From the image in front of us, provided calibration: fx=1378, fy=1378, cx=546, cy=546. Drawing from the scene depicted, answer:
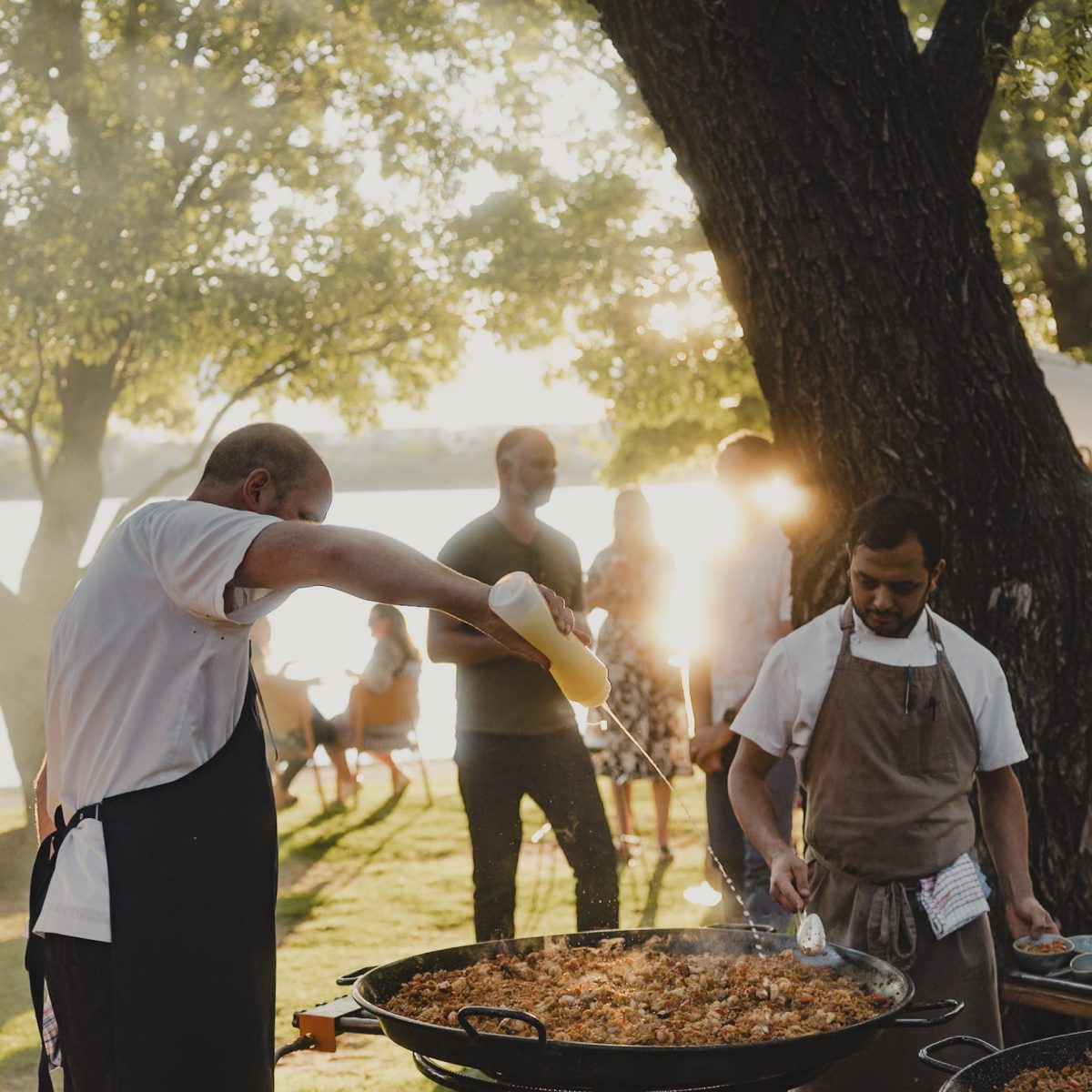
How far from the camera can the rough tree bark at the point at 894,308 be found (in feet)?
14.1

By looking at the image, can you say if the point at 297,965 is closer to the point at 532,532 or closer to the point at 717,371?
the point at 532,532

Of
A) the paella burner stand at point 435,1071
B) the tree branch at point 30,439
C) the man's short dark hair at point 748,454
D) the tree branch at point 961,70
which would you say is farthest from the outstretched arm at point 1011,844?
the tree branch at point 30,439

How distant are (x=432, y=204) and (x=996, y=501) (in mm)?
10562

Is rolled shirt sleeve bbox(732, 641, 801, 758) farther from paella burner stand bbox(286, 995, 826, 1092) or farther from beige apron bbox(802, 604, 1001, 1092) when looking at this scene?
paella burner stand bbox(286, 995, 826, 1092)

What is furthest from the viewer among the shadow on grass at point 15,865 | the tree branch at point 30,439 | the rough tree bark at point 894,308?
the tree branch at point 30,439

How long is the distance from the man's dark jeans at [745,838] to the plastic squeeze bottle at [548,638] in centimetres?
318

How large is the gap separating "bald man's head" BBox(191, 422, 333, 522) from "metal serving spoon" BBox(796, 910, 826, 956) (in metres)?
1.52

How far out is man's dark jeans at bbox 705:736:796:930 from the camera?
5750 mm

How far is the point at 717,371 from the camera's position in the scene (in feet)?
52.1

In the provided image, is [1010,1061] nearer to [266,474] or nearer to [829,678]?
[829,678]

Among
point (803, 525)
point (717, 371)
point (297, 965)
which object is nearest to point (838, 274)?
point (803, 525)

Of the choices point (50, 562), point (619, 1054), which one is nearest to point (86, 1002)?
point (619, 1054)

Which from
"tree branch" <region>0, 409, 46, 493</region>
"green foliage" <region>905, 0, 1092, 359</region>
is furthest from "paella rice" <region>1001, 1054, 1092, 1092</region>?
"green foliage" <region>905, 0, 1092, 359</region>

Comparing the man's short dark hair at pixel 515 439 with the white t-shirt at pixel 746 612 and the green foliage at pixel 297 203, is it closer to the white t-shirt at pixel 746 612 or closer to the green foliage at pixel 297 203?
the white t-shirt at pixel 746 612
